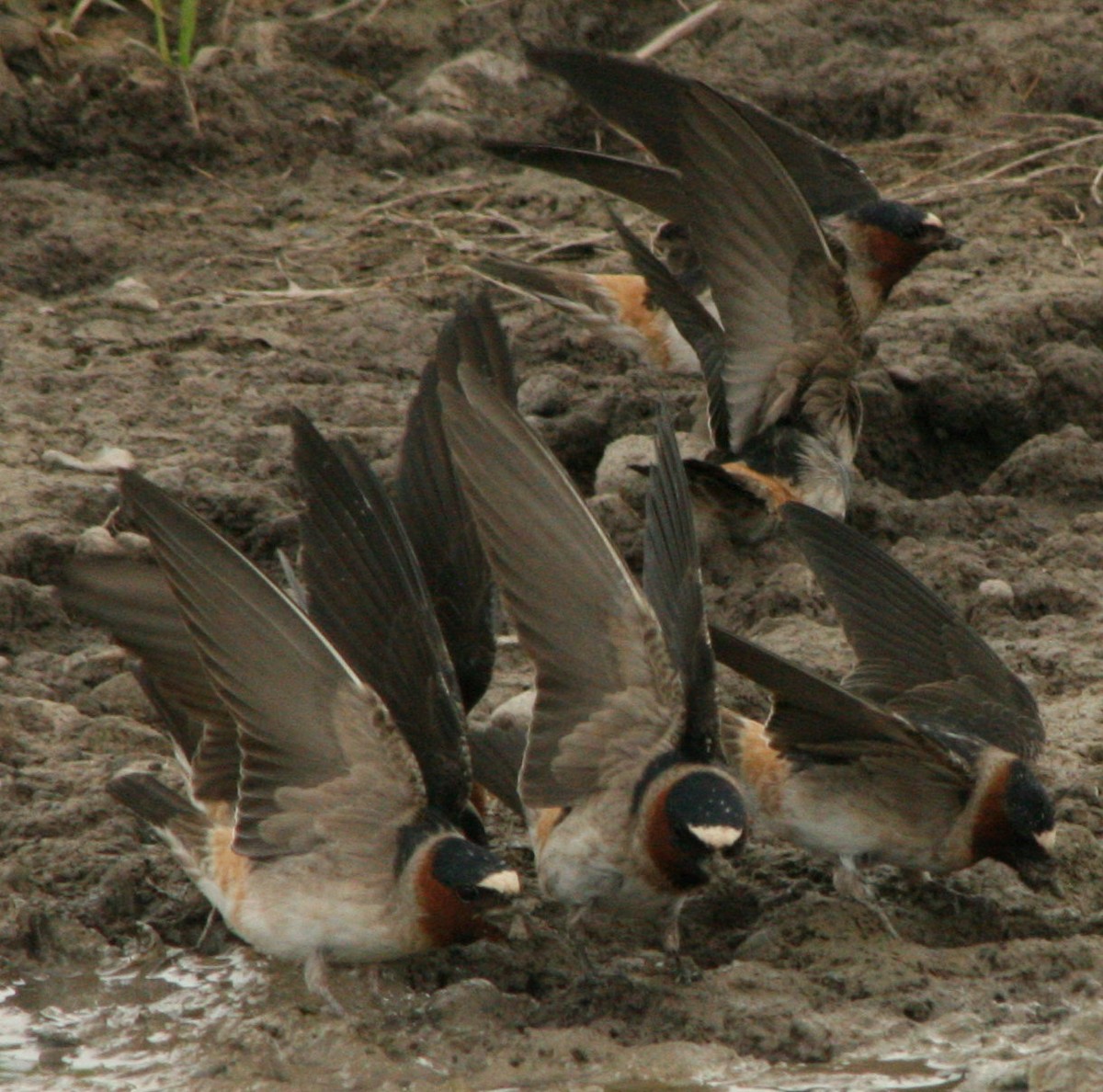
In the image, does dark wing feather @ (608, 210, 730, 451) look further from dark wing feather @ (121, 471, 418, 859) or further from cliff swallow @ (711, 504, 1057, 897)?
dark wing feather @ (121, 471, 418, 859)

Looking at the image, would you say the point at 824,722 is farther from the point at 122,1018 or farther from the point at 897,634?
the point at 122,1018

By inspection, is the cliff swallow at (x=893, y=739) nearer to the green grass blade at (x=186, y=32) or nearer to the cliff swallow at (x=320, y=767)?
the cliff swallow at (x=320, y=767)

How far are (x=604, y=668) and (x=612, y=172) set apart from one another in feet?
10.8

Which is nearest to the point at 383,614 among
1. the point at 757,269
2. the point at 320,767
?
the point at 320,767

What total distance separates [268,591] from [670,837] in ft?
3.40

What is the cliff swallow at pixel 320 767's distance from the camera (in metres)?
4.81

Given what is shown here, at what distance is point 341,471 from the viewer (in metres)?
5.08

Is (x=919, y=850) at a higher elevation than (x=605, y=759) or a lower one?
lower

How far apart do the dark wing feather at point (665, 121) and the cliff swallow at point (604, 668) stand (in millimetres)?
2295

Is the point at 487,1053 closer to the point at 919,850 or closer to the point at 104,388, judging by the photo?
the point at 919,850

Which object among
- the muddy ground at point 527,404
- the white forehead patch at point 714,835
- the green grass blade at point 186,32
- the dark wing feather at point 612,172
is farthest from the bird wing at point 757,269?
the green grass blade at point 186,32

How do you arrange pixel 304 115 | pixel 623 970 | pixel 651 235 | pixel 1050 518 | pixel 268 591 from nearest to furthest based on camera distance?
pixel 268 591, pixel 623 970, pixel 1050 518, pixel 651 235, pixel 304 115

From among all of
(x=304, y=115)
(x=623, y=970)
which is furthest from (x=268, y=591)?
(x=304, y=115)

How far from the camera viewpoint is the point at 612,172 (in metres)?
7.83
